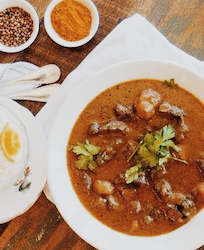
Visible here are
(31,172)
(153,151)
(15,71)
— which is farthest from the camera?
(15,71)

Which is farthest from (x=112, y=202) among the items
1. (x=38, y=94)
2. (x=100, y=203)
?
(x=38, y=94)

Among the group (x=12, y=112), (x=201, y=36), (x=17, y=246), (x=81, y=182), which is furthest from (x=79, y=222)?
(x=201, y=36)

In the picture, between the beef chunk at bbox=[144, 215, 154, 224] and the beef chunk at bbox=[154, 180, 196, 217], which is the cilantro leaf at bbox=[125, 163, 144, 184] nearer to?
the beef chunk at bbox=[154, 180, 196, 217]

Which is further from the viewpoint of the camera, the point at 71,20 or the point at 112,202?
the point at 71,20

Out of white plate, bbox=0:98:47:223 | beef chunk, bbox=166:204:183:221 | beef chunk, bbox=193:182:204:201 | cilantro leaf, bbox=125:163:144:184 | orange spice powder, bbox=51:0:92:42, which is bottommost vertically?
white plate, bbox=0:98:47:223

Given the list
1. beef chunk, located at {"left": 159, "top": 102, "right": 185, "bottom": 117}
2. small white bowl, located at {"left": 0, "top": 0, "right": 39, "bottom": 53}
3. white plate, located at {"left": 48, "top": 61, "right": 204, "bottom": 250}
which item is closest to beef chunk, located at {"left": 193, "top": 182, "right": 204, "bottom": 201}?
white plate, located at {"left": 48, "top": 61, "right": 204, "bottom": 250}

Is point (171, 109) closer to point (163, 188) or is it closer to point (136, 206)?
point (163, 188)
